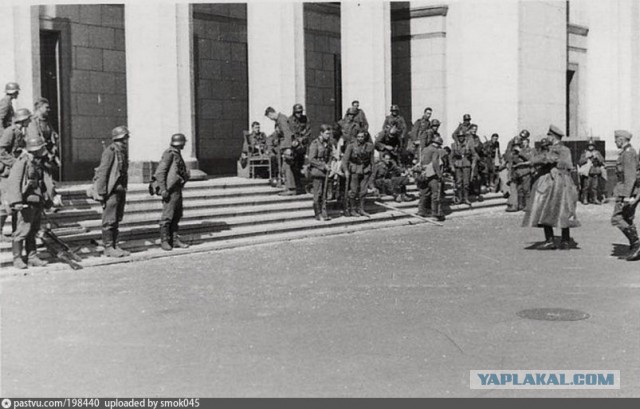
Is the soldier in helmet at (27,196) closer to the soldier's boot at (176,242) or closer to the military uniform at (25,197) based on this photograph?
the military uniform at (25,197)

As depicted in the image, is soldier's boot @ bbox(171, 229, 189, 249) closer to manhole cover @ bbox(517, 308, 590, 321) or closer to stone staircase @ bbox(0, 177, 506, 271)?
stone staircase @ bbox(0, 177, 506, 271)

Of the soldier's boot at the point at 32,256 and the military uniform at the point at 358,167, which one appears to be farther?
the military uniform at the point at 358,167

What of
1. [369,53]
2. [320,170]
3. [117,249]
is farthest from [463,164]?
[117,249]

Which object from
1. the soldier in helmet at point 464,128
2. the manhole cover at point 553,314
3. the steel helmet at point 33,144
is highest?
the soldier in helmet at point 464,128

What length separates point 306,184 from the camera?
66.2 feet

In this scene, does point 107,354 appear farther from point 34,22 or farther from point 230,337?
point 34,22

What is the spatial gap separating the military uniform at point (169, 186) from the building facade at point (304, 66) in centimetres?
401

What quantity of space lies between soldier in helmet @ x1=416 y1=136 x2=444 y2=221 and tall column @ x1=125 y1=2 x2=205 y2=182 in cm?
562

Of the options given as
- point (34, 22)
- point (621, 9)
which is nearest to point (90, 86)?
point (34, 22)

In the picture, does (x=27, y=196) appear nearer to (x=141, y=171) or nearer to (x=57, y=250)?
(x=57, y=250)

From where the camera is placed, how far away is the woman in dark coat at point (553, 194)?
46.0 ft

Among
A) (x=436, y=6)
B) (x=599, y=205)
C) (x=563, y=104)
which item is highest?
(x=436, y=6)

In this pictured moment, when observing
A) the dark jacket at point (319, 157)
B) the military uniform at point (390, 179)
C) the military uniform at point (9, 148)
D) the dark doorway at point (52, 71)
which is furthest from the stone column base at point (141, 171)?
the military uniform at point (390, 179)

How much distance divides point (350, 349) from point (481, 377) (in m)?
1.50
